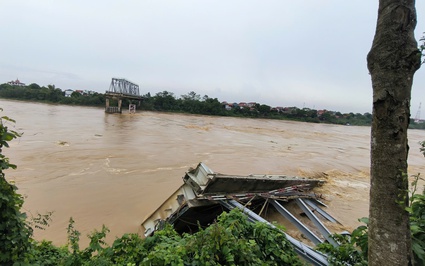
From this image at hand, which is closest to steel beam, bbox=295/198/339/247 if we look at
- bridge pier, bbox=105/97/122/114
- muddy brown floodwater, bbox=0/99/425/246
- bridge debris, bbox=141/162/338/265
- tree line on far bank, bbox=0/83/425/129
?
bridge debris, bbox=141/162/338/265

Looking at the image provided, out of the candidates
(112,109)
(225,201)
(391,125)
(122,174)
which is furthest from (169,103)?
(391,125)

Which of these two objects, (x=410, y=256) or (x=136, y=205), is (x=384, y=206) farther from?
(x=136, y=205)

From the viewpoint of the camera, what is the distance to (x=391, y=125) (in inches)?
51.3

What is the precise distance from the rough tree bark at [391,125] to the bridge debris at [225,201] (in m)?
2.72

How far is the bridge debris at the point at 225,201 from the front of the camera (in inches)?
181

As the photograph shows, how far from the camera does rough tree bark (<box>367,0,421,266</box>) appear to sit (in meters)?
1.24

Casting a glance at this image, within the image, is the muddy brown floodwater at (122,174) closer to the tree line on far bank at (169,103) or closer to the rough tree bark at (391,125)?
the rough tree bark at (391,125)

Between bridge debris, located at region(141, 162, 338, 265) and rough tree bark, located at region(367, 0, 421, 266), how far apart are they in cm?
272

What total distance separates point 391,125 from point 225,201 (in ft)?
12.4

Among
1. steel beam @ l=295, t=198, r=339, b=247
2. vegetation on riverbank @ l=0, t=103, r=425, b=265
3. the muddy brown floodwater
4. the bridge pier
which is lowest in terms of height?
the muddy brown floodwater

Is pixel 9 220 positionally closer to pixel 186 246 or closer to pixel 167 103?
pixel 186 246

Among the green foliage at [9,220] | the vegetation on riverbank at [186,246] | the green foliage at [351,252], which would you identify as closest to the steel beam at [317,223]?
the green foliage at [351,252]

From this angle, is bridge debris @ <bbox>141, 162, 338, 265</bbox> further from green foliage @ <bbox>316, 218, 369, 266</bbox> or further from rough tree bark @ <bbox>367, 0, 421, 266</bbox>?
rough tree bark @ <bbox>367, 0, 421, 266</bbox>

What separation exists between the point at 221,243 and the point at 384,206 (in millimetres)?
1569
